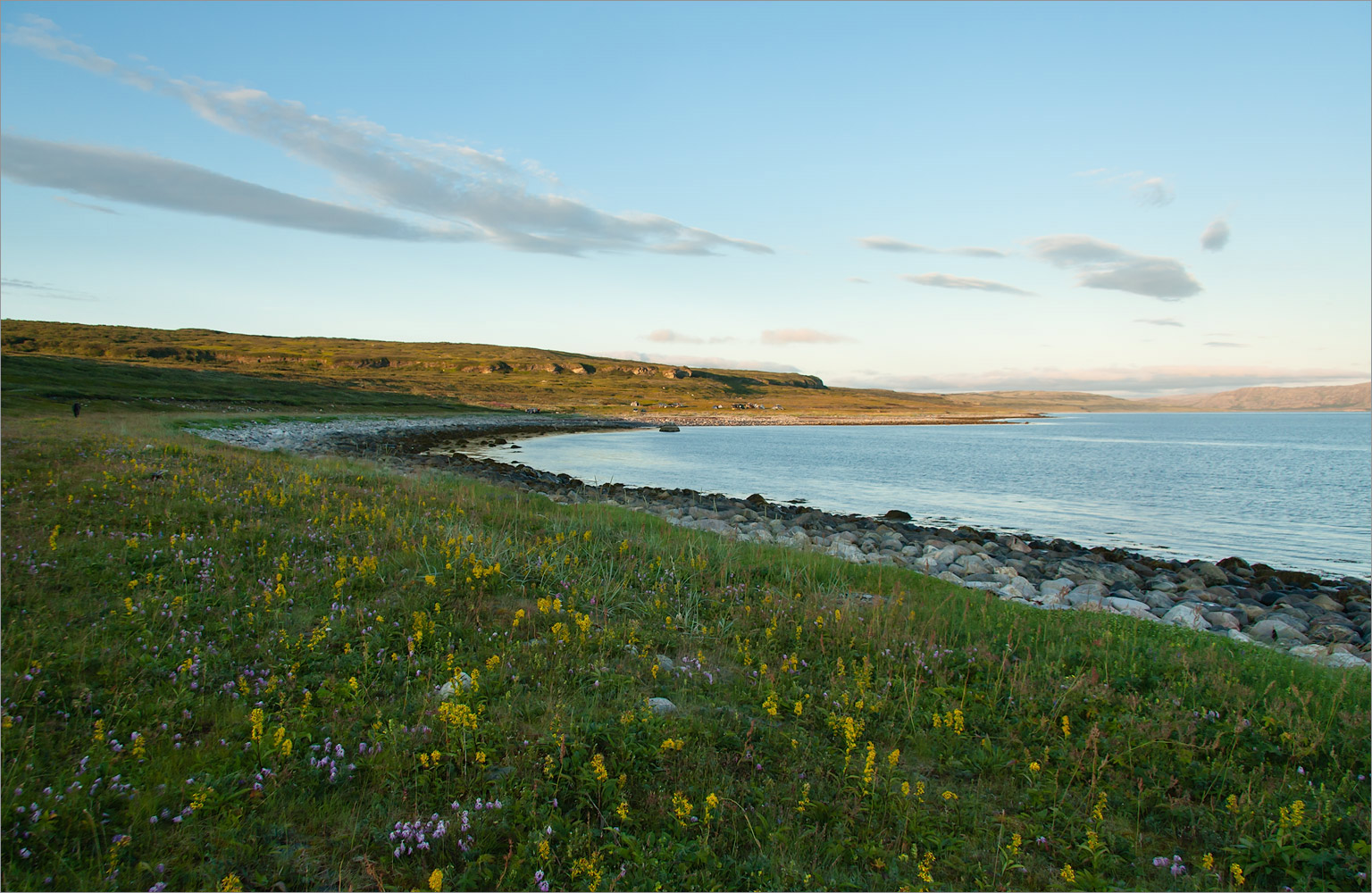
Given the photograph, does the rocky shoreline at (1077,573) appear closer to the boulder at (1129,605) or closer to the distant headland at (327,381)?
the boulder at (1129,605)

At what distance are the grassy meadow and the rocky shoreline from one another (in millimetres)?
4773

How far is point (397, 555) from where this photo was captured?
361 inches

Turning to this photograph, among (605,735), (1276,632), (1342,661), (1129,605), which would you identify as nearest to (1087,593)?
(1129,605)

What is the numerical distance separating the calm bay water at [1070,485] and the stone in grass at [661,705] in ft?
79.3

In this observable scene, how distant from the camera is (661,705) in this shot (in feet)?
18.9

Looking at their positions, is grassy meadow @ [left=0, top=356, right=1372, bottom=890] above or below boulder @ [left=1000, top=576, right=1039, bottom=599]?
above

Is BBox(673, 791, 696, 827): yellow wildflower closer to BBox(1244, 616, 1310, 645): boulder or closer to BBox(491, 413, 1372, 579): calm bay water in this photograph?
BBox(1244, 616, 1310, 645): boulder

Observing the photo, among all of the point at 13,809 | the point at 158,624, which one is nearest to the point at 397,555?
the point at 158,624

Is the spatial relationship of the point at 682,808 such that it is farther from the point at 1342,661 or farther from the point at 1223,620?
the point at 1223,620

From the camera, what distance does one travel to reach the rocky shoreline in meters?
13.0

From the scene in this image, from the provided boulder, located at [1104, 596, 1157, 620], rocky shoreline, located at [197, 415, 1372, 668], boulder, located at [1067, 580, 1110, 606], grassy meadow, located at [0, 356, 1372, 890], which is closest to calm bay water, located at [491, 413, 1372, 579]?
rocky shoreline, located at [197, 415, 1372, 668]

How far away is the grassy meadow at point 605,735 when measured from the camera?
3.99m

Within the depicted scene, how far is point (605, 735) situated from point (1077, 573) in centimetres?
1660

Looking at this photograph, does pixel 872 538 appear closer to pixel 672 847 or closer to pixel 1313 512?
pixel 672 847
